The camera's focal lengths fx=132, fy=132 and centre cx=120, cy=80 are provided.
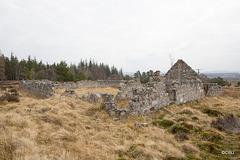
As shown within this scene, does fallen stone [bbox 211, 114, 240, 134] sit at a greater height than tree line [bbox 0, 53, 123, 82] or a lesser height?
lesser

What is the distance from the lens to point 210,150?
4.48 m

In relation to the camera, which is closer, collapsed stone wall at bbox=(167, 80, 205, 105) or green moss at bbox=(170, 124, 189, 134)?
green moss at bbox=(170, 124, 189, 134)

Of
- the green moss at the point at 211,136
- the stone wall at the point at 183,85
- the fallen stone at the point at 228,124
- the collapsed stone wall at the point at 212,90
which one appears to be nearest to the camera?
the green moss at the point at 211,136

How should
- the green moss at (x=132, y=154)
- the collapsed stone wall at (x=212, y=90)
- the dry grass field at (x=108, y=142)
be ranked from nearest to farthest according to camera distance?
the dry grass field at (x=108, y=142)
the green moss at (x=132, y=154)
the collapsed stone wall at (x=212, y=90)

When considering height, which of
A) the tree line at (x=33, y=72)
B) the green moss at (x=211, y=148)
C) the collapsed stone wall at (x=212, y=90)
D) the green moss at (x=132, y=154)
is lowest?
the green moss at (x=211, y=148)

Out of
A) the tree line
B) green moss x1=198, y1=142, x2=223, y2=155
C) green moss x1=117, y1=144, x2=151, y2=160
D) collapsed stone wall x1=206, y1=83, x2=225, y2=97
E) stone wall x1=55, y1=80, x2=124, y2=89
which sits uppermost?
the tree line

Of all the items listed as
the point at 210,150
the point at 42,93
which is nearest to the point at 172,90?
the point at 210,150

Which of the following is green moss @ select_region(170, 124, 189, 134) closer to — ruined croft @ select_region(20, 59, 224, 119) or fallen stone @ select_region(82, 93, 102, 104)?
ruined croft @ select_region(20, 59, 224, 119)

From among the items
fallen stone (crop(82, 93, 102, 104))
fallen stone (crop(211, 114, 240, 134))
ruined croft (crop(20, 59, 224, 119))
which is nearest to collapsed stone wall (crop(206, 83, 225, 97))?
ruined croft (crop(20, 59, 224, 119))

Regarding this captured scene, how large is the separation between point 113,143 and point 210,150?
3.36 meters

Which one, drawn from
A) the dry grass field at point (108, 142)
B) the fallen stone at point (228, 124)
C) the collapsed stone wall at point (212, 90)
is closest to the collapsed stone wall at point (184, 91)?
the collapsed stone wall at point (212, 90)

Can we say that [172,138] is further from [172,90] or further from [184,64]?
[184,64]

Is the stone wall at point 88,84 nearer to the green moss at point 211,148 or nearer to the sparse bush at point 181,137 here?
the sparse bush at point 181,137

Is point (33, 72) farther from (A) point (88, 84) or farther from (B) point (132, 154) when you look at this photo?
(B) point (132, 154)
